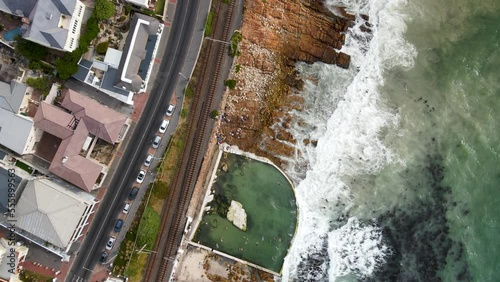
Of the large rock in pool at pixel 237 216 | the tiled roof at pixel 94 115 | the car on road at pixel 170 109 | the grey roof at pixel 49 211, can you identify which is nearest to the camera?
the grey roof at pixel 49 211

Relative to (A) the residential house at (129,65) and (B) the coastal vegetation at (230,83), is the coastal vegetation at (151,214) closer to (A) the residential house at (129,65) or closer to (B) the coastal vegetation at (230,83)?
(B) the coastal vegetation at (230,83)

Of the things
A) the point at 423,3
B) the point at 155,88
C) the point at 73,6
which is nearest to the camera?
the point at 73,6

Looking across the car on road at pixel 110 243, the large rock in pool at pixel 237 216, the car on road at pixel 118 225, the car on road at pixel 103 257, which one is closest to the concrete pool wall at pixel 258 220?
the large rock in pool at pixel 237 216

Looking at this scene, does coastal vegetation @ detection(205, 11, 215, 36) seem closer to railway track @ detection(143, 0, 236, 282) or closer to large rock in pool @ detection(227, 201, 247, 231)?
railway track @ detection(143, 0, 236, 282)

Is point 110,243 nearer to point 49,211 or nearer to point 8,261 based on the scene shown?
point 49,211

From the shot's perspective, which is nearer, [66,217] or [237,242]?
[66,217]

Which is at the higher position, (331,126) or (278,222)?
(331,126)

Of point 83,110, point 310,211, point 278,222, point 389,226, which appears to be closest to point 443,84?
point 389,226

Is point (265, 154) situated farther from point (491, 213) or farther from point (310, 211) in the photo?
point (491, 213)
